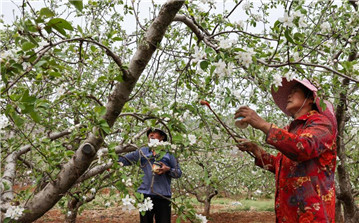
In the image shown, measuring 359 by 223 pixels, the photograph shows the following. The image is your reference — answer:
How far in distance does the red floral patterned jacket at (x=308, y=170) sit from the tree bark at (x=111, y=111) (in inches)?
36.8

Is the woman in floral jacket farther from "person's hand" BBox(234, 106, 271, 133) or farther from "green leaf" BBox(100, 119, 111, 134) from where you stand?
"green leaf" BBox(100, 119, 111, 134)

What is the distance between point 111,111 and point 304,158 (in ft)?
4.18

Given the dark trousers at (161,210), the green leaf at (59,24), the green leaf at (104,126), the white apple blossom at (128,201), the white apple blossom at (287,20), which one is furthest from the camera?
the dark trousers at (161,210)

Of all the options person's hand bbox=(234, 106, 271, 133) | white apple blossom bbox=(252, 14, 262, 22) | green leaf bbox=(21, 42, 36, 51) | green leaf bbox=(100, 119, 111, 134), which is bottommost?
green leaf bbox=(100, 119, 111, 134)

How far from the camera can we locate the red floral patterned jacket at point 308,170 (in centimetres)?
184

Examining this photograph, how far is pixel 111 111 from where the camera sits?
2055 mm

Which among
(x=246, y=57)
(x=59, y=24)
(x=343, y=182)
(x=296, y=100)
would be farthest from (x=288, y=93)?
(x=343, y=182)

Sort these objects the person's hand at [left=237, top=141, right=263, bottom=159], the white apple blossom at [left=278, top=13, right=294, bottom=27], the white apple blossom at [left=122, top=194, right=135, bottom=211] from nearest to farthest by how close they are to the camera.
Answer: the white apple blossom at [left=278, top=13, right=294, bottom=27] < the white apple blossom at [left=122, top=194, right=135, bottom=211] < the person's hand at [left=237, top=141, right=263, bottom=159]

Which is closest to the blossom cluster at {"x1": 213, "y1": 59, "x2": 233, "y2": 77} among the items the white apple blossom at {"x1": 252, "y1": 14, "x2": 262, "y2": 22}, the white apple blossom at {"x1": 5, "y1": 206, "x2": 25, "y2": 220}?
the white apple blossom at {"x1": 252, "y1": 14, "x2": 262, "y2": 22}

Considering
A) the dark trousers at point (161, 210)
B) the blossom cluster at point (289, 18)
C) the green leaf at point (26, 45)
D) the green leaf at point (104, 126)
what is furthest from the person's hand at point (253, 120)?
the dark trousers at point (161, 210)

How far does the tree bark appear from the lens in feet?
6.20

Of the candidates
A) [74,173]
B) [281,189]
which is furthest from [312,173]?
[74,173]

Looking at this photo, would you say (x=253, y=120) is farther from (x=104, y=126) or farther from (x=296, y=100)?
(x=104, y=126)

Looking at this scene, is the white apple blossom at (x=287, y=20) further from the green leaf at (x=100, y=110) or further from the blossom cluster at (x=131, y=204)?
the blossom cluster at (x=131, y=204)
